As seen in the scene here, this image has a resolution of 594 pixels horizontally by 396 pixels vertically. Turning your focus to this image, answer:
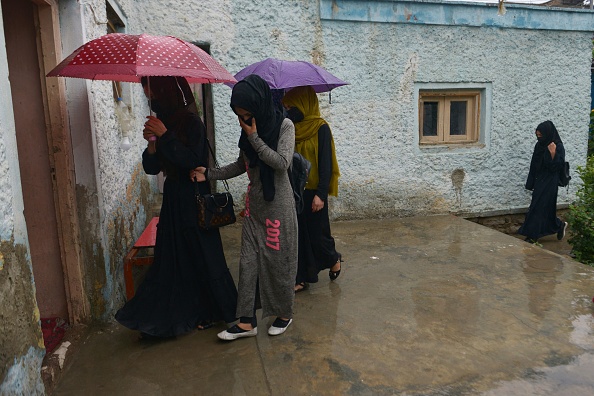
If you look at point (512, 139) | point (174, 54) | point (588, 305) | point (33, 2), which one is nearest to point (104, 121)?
point (33, 2)

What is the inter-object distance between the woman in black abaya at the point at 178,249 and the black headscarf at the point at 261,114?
0.35m

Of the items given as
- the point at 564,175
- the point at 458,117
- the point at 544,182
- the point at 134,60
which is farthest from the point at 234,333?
the point at 564,175

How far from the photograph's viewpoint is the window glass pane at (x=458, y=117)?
6.76m

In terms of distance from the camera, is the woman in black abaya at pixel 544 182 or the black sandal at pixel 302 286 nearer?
the black sandal at pixel 302 286

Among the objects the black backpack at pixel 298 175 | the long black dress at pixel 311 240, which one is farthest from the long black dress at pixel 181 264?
the long black dress at pixel 311 240

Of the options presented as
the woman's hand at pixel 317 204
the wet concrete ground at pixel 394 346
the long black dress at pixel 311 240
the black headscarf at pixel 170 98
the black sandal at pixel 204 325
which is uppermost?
the black headscarf at pixel 170 98

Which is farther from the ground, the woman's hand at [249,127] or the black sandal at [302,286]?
the woman's hand at [249,127]

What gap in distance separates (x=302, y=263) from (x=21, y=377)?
215cm

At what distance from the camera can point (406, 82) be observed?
6.31m

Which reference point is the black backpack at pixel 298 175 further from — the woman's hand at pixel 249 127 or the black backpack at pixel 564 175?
the black backpack at pixel 564 175

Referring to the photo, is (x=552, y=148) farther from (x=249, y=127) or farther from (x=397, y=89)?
(x=249, y=127)

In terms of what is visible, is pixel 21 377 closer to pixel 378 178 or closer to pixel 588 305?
pixel 588 305

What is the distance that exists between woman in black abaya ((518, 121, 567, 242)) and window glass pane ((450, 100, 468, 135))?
1016 millimetres

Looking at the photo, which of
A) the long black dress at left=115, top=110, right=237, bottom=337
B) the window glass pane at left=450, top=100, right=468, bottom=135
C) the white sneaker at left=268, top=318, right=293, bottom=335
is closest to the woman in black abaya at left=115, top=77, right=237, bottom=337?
the long black dress at left=115, top=110, right=237, bottom=337
